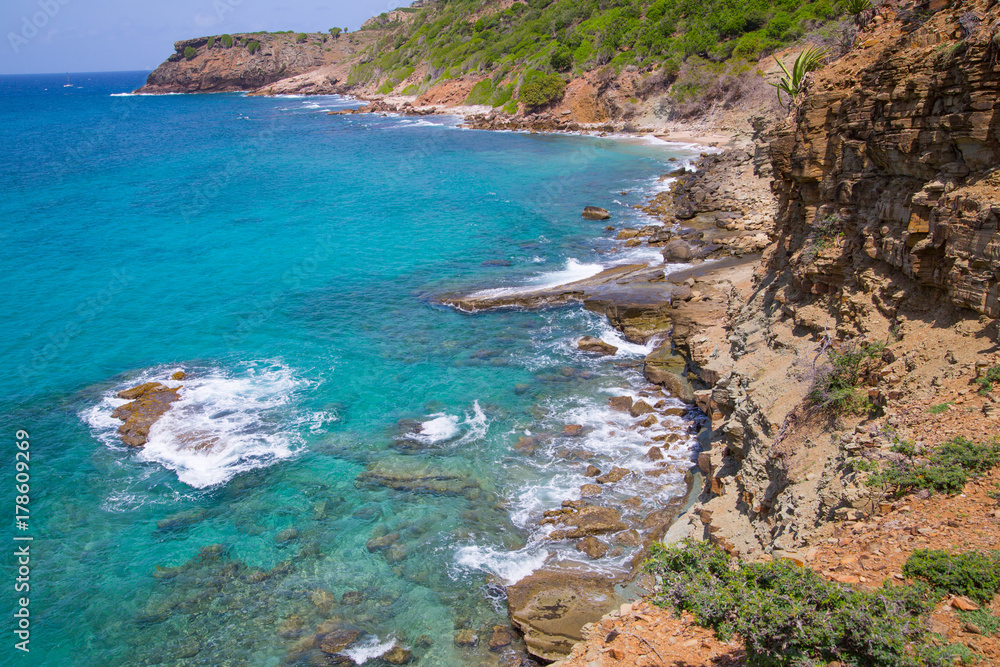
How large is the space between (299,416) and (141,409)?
5752 mm

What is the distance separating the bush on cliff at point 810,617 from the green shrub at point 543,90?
8285cm

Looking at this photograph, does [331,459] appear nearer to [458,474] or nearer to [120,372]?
[458,474]

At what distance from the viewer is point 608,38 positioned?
8412 cm

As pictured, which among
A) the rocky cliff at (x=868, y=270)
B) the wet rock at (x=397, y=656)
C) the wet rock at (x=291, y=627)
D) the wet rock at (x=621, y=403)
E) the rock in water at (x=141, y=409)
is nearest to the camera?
the rocky cliff at (x=868, y=270)

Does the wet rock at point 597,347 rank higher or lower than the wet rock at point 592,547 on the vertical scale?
higher

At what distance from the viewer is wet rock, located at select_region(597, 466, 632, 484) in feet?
54.6

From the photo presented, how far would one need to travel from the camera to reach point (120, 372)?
2461 centimetres

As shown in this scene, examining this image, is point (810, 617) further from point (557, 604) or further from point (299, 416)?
point (299, 416)

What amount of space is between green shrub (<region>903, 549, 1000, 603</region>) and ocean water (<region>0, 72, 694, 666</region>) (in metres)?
7.86

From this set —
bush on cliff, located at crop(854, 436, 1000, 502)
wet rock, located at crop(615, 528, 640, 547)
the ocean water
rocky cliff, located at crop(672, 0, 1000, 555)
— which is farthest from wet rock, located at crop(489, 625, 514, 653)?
bush on cliff, located at crop(854, 436, 1000, 502)

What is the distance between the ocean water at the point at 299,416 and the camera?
13859 mm

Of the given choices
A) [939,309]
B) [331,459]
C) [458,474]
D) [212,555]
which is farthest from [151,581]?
[939,309]

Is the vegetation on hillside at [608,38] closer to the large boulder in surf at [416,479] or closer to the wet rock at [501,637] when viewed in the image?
the large boulder in surf at [416,479]

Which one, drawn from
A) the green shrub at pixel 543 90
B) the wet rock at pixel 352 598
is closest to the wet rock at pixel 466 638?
the wet rock at pixel 352 598
